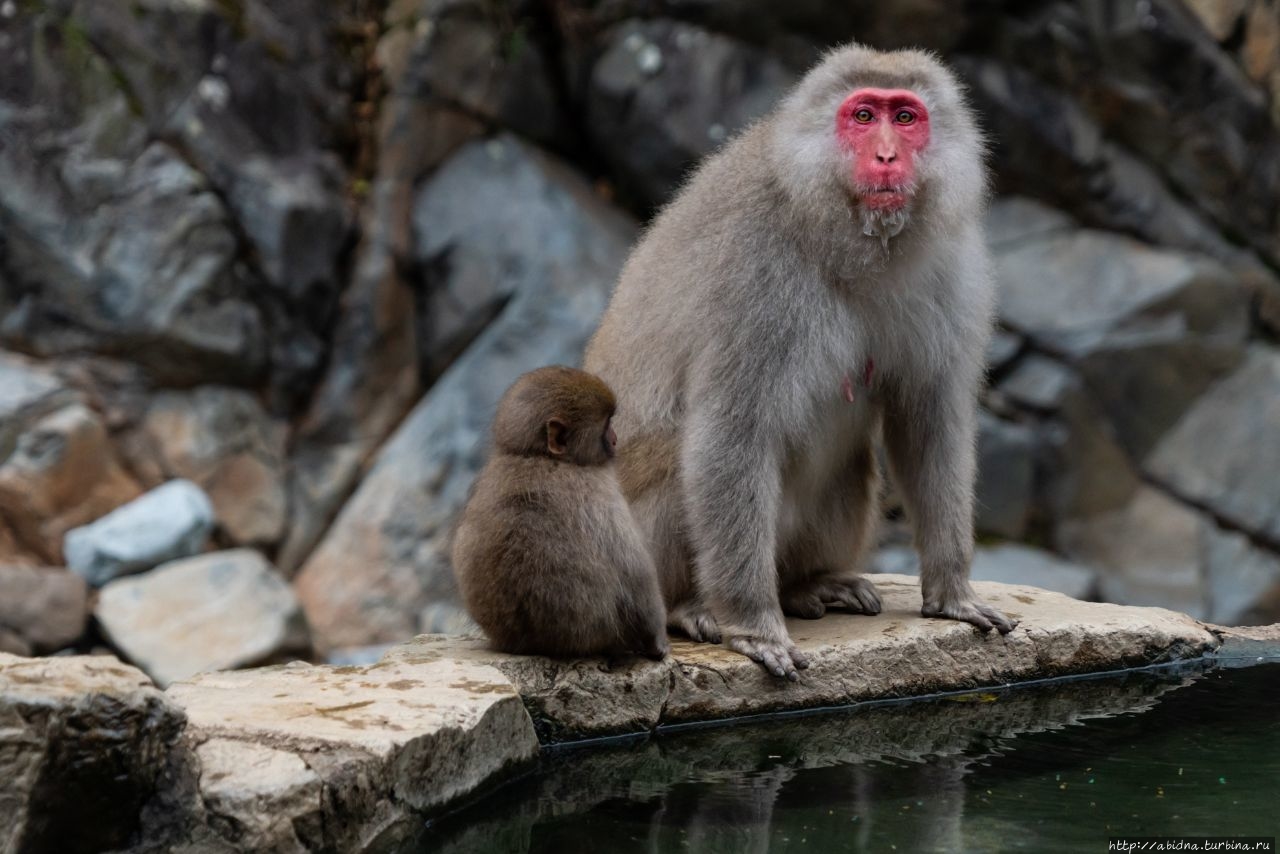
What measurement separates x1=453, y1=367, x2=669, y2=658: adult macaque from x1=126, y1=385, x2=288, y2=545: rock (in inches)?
248

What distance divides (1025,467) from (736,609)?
646cm

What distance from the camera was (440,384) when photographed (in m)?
10.7

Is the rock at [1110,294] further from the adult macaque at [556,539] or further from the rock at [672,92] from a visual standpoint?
the adult macaque at [556,539]

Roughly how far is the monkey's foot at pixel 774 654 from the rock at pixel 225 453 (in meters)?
6.53

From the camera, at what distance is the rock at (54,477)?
970 cm

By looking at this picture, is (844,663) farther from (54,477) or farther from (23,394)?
(23,394)

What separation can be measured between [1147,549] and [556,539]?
7.46m

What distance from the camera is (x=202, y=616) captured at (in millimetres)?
9414

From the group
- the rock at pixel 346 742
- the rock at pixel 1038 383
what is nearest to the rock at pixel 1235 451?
the rock at pixel 1038 383

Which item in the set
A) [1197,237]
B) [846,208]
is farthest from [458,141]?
[846,208]

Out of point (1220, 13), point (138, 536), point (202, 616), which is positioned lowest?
point (202, 616)

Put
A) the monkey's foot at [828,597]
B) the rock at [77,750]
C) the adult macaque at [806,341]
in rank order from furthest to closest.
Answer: the monkey's foot at [828,597] → the adult macaque at [806,341] → the rock at [77,750]

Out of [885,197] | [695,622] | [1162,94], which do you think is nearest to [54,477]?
[695,622]

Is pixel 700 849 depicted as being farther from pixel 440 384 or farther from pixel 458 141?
pixel 458 141
